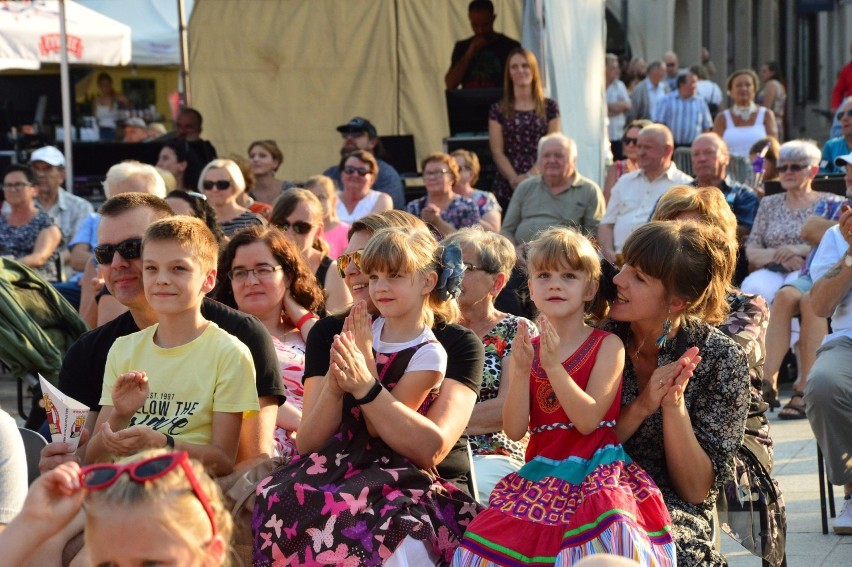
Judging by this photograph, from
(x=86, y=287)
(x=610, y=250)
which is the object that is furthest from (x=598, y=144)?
(x=86, y=287)

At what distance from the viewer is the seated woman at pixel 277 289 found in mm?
5414

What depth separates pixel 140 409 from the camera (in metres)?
4.34

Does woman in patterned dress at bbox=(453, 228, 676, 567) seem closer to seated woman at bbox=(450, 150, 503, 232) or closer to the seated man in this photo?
the seated man

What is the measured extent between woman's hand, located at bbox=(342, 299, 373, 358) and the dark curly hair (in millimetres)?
1437

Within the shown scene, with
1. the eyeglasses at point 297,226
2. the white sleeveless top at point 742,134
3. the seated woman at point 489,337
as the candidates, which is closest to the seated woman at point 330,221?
the eyeglasses at point 297,226

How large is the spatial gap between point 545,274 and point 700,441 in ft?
2.39

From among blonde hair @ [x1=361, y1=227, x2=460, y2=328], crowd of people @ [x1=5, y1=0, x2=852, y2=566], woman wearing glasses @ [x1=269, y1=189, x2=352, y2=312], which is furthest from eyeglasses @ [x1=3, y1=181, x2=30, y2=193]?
blonde hair @ [x1=361, y1=227, x2=460, y2=328]

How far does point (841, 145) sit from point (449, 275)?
748cm

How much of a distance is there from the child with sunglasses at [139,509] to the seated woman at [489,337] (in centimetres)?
221

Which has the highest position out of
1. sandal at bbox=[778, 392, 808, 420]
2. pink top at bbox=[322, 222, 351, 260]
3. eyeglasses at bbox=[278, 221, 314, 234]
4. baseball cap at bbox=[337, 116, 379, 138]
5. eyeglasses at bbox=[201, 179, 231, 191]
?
baseball cap at bbox=[337, 116, 379, 138]

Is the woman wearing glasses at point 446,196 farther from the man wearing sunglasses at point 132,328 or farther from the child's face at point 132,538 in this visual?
the child's face at point 132,538

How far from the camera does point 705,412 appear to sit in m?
4.20

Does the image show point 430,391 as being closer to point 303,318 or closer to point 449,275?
point 449,275

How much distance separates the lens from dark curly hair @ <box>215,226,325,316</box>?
216 inches
